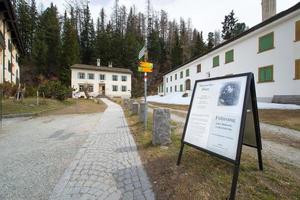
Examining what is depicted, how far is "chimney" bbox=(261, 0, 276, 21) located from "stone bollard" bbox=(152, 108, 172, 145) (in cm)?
1989

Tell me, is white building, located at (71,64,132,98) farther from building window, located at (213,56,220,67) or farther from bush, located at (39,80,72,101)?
building window, located at (213,56,220,67)

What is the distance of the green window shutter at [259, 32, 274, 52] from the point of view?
562 inches

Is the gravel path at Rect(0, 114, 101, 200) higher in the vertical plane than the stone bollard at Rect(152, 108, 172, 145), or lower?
lower

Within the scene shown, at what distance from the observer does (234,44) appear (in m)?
18.6

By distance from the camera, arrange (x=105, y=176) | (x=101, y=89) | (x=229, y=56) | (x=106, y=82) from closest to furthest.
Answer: (x=105, y=176), (x=229, y=56), (x=101, y=89), (x=106, y=82)

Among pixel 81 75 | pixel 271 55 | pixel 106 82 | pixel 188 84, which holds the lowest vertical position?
pixel 188 84

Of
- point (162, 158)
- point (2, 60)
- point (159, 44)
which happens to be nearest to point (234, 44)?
point (162, 158)

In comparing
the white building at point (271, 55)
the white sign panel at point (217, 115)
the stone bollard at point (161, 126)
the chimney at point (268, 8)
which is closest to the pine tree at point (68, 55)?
the white building at point (271, 55)

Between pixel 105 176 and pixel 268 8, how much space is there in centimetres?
2232

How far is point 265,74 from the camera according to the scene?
48.9 ft

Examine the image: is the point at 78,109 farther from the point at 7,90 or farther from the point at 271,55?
the point at 271,55

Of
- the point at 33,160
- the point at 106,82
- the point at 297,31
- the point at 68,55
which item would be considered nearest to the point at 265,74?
the point at 297,31

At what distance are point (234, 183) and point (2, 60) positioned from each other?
20199 mm

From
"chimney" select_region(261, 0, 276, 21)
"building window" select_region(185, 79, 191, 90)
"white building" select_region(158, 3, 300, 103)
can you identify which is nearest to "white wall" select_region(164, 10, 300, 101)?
"white building" select_region(158, 3, 300, 103)
